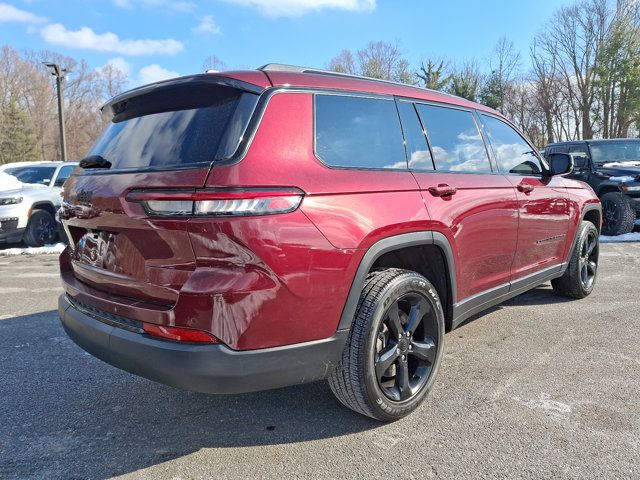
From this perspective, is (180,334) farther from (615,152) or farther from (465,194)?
(615,152)

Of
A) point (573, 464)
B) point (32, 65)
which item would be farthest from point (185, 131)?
point (32, 65)

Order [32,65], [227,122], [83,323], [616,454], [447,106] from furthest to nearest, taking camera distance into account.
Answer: [32,65], [447,106], [83,323], [616,454], [227,122]

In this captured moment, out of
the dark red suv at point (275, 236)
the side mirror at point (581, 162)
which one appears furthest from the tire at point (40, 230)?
the side mirror at point (581, 162)

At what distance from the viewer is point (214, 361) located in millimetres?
1985

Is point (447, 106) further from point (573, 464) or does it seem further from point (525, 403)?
point (573, 464)

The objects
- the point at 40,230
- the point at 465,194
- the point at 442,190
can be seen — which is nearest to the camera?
the point at 442,190

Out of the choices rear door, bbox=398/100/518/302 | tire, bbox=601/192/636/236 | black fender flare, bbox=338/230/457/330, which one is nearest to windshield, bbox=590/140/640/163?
tire, bbox=601/192/636/236

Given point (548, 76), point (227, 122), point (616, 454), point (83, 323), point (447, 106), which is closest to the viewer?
point (227, 122)

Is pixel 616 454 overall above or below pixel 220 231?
below

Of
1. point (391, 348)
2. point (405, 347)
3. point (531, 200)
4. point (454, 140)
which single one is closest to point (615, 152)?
point (531, 200)

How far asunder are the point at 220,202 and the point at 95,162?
3.67 feet

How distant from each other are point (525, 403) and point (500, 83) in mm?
41802

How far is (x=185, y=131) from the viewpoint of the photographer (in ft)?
7.39

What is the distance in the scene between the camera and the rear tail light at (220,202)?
197 cm
